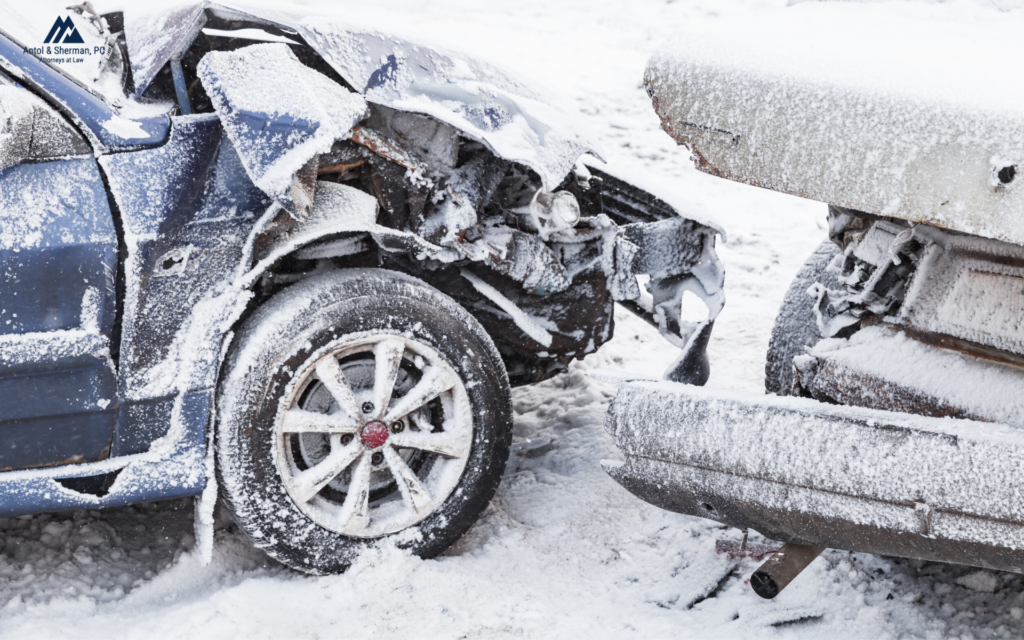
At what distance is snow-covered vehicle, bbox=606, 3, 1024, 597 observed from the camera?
1711 millimetres

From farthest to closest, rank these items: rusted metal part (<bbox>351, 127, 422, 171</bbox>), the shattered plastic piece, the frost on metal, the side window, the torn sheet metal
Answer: the shattered plastic piece
rusted metal part (<bbox>351, 127, 422, 171</bbox>)
the torn sheet metal
the side window
the frost on metal

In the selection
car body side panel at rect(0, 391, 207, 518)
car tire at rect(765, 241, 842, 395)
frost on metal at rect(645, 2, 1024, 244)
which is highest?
frost on metal at rect(645, 2, 1024, 244)

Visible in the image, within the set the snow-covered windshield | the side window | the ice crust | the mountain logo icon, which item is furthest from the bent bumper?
the mountain logo icon

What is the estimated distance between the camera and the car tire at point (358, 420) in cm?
227

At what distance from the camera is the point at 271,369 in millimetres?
2256

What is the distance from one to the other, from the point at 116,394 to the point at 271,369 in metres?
0.39

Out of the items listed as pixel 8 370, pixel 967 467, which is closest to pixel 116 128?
pixel 8 370

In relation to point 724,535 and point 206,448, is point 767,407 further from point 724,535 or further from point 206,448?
point 206,448

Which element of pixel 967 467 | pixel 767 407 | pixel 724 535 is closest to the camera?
pixel 967 467

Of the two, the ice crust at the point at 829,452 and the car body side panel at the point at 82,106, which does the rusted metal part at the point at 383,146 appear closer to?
the car body side panel at the point at 82,106

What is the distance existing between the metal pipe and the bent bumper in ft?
0.37

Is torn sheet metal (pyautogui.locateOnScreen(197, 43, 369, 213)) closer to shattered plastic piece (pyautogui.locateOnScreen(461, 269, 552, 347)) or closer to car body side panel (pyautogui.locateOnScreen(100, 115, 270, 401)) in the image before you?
car body side panel (pyautogui.locateOnScreen(100, 115, 270, 401))

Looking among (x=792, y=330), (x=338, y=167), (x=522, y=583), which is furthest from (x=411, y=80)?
(x=792, y=330)

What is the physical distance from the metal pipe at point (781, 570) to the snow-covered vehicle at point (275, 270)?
2.70ft
